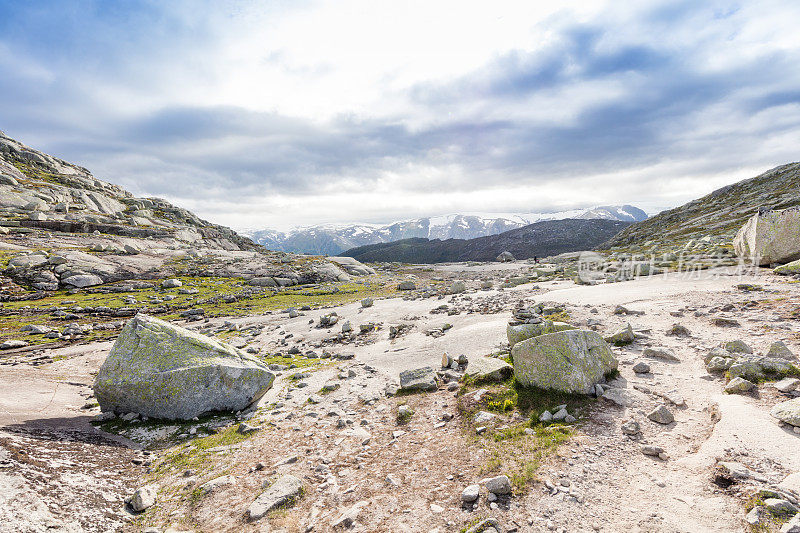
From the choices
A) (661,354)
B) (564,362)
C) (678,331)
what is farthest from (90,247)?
(678,331)

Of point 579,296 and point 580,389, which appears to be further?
Answer: point 579,296

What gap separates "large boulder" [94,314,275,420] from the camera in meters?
13.7

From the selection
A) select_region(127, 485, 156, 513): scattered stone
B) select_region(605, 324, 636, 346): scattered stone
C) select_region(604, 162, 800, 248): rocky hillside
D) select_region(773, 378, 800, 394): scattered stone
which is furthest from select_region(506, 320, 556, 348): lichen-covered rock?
select_region(604, 162, 800, 248): rocky hillside

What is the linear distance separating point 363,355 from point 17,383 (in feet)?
63.7

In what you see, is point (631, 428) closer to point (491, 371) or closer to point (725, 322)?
point (491, 371)

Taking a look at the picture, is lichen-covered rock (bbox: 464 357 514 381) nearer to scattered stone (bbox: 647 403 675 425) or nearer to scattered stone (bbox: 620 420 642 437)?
scattered stone (bbox: 620 420 642 437)

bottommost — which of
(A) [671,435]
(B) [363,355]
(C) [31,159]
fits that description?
(B) [363,355]

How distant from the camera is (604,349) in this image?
13.0 meters

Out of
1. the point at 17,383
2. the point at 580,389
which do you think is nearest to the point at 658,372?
the point at 580,389

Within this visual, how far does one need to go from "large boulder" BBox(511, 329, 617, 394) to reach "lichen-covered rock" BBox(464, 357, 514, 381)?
1.23 meters

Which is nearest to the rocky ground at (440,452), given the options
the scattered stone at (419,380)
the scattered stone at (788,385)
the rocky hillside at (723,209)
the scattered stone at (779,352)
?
the scattered stone at (788,385)

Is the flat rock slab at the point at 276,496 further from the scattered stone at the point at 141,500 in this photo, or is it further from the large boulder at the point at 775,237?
the large boulder at the point at 775,237

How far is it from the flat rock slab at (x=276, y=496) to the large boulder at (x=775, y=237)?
148ft

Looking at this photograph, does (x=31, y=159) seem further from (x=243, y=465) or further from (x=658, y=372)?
(x=658, y=372)
